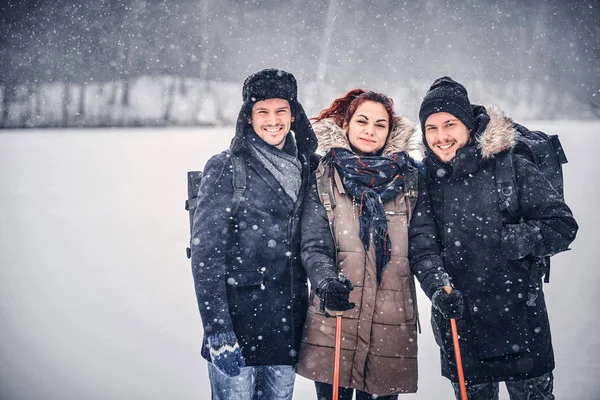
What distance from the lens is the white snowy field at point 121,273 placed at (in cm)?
316

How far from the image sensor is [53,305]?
4391mm

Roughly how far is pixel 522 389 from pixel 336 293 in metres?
0.94

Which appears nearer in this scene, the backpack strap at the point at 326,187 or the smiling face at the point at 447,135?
the backpack strap at the point at 326,187

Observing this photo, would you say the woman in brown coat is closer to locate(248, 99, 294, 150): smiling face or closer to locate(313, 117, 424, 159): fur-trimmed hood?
locate(313, 117, 424, 159): fur-trimmed hood

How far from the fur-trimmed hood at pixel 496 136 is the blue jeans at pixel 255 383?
1.18 metres

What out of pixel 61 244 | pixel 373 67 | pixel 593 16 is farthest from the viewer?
pixel 373 67

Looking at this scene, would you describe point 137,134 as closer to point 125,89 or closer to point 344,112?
point 125,89

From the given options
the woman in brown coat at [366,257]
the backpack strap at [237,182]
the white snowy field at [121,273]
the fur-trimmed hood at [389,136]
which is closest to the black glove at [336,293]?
the woman in brown coat at [366,257]

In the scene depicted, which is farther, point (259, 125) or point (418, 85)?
point (418, 85)

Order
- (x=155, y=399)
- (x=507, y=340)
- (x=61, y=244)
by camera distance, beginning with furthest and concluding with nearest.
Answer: (x=61, y=244), (x=155, y=399), (x=507, y=340)

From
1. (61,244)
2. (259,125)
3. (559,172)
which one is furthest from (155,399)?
(61,244)

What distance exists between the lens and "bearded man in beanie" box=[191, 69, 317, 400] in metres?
1.61

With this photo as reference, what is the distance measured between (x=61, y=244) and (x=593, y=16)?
8705mm

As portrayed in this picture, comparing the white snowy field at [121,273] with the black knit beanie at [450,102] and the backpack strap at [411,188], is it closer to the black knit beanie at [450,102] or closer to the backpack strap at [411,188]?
the backpack strap at [411,188]
